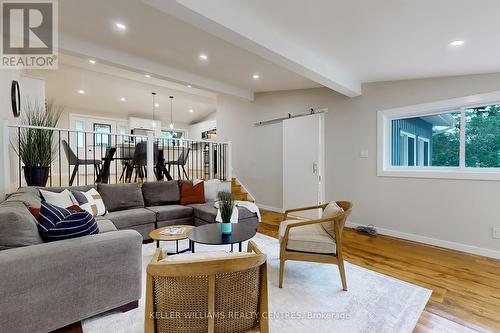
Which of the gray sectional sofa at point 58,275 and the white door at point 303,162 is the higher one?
the white door at point 303,162

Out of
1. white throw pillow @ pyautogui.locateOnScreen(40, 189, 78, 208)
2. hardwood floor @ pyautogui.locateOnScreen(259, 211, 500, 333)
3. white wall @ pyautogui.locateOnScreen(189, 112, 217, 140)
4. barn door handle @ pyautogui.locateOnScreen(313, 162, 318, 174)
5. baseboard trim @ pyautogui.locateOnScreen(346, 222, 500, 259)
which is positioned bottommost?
hardwood floor @ pyautogui.locateOnScreen(259, 211, 500, 333)

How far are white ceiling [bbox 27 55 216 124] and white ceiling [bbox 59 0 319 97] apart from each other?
7.29 ft

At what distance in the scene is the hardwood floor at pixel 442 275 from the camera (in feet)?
5.94

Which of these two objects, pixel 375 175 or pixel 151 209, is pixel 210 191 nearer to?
pixel 151 209

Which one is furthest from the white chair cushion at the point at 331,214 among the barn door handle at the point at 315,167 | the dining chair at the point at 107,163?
the dining chair at the point at 107,163

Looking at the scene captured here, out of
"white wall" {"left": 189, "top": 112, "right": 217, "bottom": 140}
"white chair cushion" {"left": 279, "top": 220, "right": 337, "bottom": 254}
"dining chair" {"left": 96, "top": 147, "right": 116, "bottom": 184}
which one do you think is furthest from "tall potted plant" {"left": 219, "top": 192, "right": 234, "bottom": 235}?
"white wall" {"left": 189, "top": 112, "right": 217, "bottom": 140}

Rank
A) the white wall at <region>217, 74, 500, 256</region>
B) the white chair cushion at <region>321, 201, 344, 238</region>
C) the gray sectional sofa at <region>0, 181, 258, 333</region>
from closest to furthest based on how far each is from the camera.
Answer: the gray sectional sofa at <region>0, 181, 258, 333</region> < the white chair cushion at <region>321, 201, 344, 238</region> < the white wall at <region>217, 74, 500, 256</region>

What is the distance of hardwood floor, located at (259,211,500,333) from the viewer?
71.3 inches

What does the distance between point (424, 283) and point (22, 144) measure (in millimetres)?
5000

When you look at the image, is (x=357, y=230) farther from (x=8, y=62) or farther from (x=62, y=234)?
(x=8, y=62)

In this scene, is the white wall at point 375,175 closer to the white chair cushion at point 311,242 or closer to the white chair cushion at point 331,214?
the white chair cushion at point 331,214

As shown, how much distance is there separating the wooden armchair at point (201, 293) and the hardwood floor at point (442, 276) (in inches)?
44.7

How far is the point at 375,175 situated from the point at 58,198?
456 cm

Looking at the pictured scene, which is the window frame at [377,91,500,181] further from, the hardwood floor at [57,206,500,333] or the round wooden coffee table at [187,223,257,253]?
the round wooden coffee table at [187,223,257,253]
